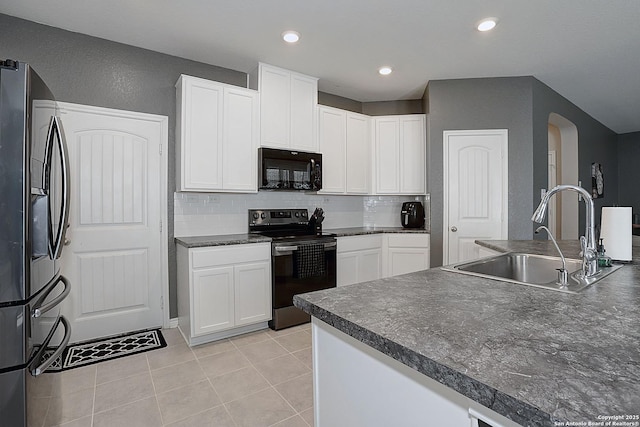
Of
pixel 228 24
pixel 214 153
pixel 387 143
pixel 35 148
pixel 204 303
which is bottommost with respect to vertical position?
pixel 204 303

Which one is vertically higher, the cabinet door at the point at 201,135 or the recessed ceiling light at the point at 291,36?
the recessed ceiling light at the point at 291,36

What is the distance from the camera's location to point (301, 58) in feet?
10.4

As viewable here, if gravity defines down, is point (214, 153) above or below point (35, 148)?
above

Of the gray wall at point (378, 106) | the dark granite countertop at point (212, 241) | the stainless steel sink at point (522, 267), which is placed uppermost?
the gray wall at point (378, 106)

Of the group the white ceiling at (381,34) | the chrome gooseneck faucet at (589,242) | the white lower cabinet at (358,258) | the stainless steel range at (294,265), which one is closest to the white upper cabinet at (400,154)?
the white ceiling at (381,34)

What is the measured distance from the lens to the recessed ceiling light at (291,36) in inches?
106

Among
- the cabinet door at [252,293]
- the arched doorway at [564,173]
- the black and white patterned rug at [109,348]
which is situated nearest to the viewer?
the black and white patterned rug at [109,348]

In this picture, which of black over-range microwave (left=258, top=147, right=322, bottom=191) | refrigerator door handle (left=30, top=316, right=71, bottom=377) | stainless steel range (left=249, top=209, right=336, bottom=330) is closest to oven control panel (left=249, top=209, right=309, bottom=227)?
Result: stainless steel range (left=249, top=209, right=336, bottom=330)

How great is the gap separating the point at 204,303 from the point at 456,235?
278 centimetres

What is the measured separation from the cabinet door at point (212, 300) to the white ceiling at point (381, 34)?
6.62ft

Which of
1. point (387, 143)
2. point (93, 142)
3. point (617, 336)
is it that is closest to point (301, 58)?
point (387, 143)

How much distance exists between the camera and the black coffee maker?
410 centimetres

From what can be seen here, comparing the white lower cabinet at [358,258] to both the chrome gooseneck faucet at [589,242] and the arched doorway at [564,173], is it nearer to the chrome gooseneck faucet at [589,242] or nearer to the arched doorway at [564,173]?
the chrome gooseneck faucet at [589,242]

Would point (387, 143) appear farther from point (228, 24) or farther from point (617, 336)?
point (617, 336)
